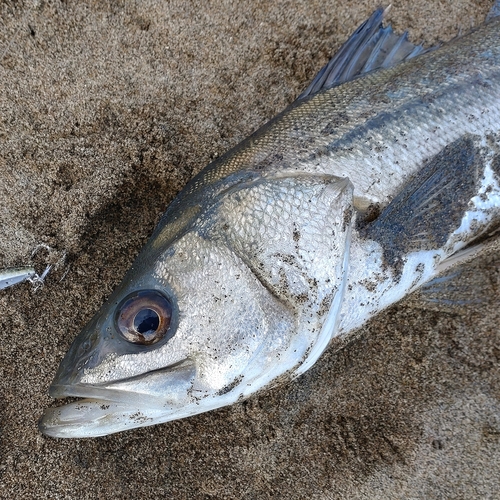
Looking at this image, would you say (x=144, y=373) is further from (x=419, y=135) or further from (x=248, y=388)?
(x=419, y=135)

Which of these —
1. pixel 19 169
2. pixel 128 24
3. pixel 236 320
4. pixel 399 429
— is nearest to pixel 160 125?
pixel 128 24

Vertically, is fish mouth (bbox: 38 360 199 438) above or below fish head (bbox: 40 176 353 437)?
below

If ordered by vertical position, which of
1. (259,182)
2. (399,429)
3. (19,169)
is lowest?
(399,429)

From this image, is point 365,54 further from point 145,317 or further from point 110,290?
point 110,290

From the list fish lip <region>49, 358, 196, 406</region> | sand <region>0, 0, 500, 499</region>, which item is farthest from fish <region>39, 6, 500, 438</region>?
sand <region>0, 0, 500, 499</region>

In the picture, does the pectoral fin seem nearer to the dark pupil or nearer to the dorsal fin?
the dark pupil

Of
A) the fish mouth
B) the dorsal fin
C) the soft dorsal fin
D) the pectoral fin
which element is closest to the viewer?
the fish mouth

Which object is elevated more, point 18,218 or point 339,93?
point 339,93

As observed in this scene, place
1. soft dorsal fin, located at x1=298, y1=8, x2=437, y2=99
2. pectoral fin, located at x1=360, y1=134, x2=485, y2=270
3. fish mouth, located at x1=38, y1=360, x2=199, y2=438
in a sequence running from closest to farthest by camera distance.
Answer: fish mouth, located at x1=38, y1=360, x2=199, y2=438 → pectoral fin, located at x1=360, y1=134, x2=485, y2=270 → soft dorsal fin, located at x1=298, y1=8, x2=437, y2=99

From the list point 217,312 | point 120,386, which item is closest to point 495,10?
point 217,312
